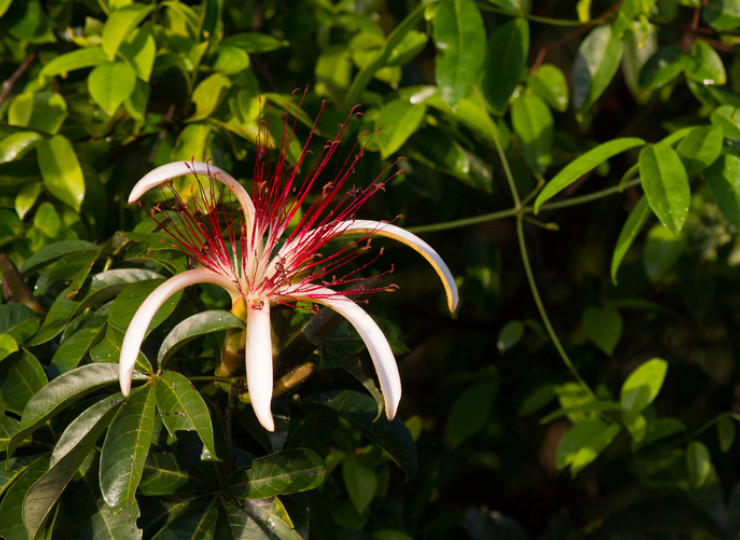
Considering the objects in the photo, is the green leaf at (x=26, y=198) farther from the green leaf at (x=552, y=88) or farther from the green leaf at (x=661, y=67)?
the green leaf at (x=661, y=67)

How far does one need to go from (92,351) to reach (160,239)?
0.17 m

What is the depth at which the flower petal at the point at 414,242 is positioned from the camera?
2.86 feet

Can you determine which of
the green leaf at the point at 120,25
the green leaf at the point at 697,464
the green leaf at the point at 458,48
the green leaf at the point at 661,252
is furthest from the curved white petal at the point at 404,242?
the green leaf at the point at 697,464

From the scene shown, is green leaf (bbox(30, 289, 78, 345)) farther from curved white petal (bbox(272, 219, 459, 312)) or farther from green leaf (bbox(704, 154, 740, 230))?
green leaf (bbox(704, 154, 740, 230))

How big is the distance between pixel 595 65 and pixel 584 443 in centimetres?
71

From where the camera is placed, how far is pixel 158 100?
1.28 metres

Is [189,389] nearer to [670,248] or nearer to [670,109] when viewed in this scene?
[670,248]

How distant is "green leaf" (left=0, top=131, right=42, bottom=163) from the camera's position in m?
1.14

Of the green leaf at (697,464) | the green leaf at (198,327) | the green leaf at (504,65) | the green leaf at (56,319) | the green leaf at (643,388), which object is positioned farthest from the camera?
the green leaf at (697,464)

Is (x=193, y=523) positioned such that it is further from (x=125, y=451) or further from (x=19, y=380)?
(x=19, y=380)

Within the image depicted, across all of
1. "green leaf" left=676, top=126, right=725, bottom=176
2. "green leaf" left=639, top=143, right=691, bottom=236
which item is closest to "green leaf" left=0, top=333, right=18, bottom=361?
"green leaf" left=639, top=143, right=691, bottom=236

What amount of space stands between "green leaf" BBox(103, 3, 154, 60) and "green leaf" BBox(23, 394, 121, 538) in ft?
1.92

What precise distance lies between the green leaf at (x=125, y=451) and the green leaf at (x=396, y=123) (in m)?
0.62

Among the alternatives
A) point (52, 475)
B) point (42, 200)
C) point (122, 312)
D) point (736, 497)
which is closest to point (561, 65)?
point (736, 497)
